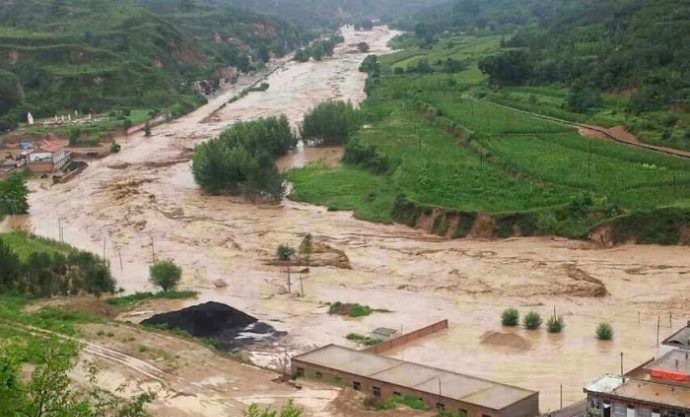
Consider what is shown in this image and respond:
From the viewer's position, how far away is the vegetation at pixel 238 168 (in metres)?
43.6

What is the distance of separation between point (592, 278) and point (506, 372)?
26.9 ft

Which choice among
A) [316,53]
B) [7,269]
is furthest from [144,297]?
[316,53]

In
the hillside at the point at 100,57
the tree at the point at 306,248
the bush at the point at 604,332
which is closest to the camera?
the bush at the point at 604,332

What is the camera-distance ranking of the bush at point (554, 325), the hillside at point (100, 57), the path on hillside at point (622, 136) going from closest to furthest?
the bush at point (554, 325) < the path on hillside at point (622, 136) < the hillside at point (100, 57)

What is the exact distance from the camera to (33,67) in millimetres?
73875

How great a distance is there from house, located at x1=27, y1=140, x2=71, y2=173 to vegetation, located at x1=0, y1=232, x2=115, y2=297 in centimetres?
2182

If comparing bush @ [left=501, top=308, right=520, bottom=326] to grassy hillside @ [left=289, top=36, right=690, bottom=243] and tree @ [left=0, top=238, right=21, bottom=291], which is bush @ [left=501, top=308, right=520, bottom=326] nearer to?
grassy hillside @ [left=289, top=36, right=690, bottom=243]

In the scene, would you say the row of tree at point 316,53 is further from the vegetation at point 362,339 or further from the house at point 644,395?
the house at point 644,395

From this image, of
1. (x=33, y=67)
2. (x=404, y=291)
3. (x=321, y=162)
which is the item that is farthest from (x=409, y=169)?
(x=33, y=67)

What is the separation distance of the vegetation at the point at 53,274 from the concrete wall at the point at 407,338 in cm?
988

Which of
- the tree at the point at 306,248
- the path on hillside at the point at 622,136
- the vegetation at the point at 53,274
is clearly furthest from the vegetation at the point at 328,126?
the vegetation at the point at 53,274

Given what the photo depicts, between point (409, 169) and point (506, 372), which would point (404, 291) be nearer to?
point (506, 372)

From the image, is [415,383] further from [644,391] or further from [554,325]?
[554,325]

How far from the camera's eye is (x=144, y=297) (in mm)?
30922
